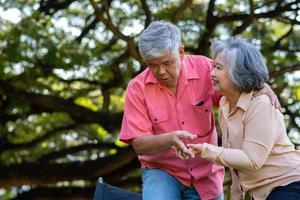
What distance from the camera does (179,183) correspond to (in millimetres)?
4477

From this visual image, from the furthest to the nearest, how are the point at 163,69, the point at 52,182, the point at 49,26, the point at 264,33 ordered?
the point at 52,182 → the point at 264,33 → the point at 49,26 → the point at 163,69

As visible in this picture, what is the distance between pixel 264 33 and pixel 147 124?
5.38 meters

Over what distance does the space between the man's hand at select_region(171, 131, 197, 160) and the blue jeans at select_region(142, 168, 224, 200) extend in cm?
39

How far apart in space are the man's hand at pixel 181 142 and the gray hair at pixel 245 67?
38cm

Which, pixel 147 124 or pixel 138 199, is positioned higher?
pixel 147 124

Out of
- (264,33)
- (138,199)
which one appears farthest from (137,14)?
(138,199)

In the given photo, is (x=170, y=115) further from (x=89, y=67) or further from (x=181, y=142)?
(x=89, y=67)

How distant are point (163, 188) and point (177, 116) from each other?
0.43 meters

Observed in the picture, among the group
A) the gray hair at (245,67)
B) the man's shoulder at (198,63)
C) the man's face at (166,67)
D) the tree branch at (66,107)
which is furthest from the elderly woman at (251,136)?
the tree branch at (66,107)

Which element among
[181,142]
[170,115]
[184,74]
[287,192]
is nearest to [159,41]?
[184,74]

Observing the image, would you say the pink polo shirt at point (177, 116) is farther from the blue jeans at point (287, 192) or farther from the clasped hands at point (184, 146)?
the blue jeans at point (287, 192)

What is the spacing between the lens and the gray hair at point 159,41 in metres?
4.18

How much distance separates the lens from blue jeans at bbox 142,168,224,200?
170 inches

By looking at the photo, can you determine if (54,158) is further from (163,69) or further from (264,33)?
(163,69)
